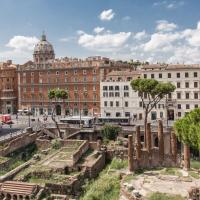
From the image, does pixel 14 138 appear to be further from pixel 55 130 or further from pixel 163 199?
pixel 163 199

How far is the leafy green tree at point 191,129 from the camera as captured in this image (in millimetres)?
26969

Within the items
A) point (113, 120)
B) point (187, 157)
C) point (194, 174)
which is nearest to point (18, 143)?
point (187, 157)

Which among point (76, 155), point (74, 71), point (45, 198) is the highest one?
point (74, 71)

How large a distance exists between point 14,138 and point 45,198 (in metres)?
19.2

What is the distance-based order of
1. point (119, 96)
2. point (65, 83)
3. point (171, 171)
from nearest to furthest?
point (171, 171) < point (119, 96) < point (65, 83)

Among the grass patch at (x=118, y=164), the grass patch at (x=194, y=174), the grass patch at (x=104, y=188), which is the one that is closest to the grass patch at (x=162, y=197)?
the grass patch at (x=104, y=188)

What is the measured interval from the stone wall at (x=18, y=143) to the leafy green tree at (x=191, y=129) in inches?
836

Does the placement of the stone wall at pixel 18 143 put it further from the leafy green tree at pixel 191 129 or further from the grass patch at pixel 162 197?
the leafy green tree at pixel 191 129

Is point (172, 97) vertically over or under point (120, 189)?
over

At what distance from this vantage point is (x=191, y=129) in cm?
2716

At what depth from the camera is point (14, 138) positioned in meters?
47.6

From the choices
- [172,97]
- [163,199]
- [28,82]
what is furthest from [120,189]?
[28,82]

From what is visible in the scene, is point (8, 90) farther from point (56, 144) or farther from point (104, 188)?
point (104, 188)

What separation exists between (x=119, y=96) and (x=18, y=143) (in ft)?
96.3
